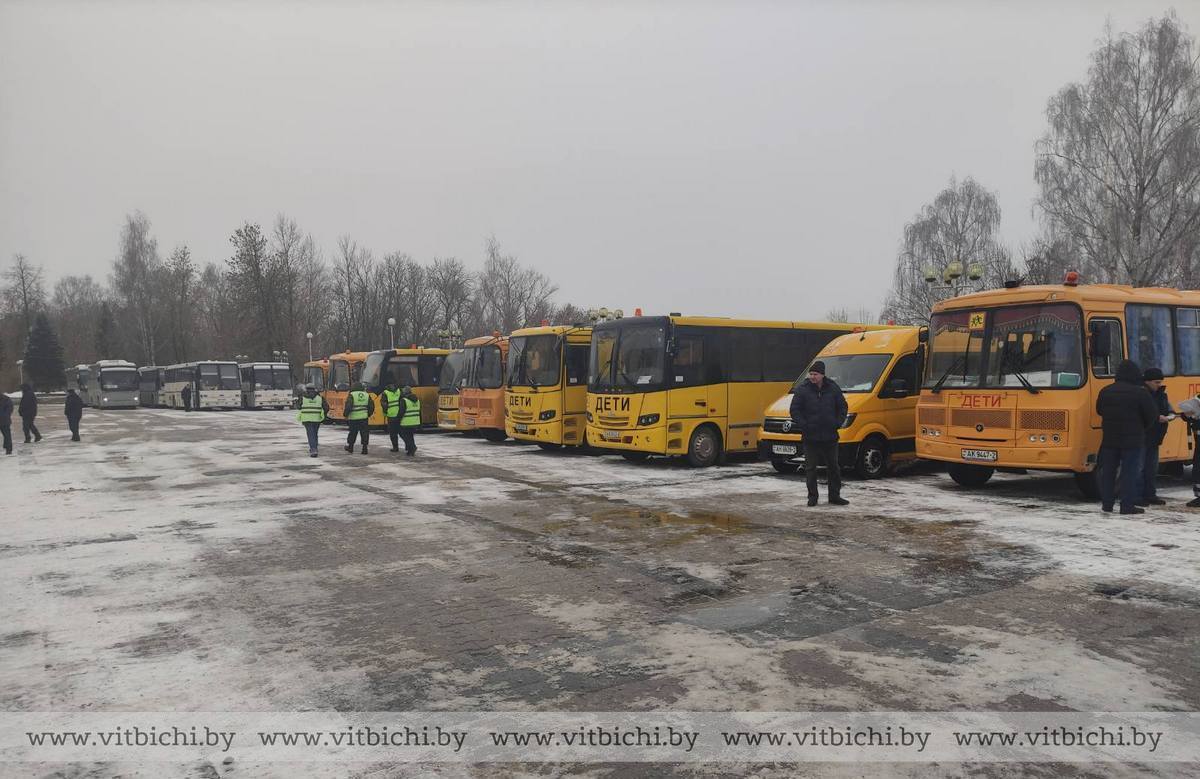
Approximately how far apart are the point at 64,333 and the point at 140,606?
4104 inches

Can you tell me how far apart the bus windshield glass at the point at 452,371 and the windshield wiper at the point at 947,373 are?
14.3 meters

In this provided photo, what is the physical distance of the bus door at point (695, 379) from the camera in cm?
1589

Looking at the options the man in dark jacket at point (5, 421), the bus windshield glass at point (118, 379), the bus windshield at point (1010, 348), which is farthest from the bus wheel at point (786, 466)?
the bus windshield glass at point (118, 379)

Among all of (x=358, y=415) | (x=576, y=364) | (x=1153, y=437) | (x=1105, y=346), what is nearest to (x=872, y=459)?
(x=1105, y=346)

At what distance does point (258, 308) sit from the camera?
62.3m

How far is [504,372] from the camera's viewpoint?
21672mm

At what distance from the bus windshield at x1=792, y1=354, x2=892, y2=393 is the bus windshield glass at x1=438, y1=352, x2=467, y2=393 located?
1192cm

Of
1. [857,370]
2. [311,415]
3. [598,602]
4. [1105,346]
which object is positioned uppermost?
[1105,346]

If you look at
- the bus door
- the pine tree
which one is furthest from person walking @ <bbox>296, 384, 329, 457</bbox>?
the pine tree

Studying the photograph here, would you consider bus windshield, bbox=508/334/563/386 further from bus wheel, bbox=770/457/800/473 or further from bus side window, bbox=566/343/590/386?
bus wheel, bbox=770/457/800/473

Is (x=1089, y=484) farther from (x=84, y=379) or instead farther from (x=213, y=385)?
(x=84, y=379)

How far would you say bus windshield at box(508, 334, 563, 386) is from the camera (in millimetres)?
19250

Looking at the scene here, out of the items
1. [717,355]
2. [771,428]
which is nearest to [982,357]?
[771,428]

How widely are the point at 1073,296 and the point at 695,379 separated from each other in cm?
685
